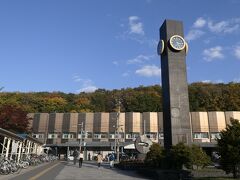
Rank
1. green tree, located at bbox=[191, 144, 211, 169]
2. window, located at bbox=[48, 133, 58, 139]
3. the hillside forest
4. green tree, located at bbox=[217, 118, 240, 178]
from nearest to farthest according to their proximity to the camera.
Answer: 1. green tree, located at bbox=[217, 118, 240, 178]
2. green tree, located at bbox=[191, 144, 211, 169]
3. window, located at bbox=[48, 133, 58, 139]
4. the hillside forest

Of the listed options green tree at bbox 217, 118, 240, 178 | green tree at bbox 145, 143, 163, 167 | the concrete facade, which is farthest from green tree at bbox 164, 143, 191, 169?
the concrete facade

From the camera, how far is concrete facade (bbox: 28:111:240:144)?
73938 millimetres

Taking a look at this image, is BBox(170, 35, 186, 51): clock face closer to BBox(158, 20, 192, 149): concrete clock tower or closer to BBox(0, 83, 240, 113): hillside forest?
BBox(158, 20, 192, 149): concrete clock tower

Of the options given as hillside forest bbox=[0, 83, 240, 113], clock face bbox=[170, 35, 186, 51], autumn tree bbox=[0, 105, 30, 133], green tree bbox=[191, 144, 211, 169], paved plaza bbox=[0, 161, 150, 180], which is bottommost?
paved plaza bbox=[0, 161, 150, 180]

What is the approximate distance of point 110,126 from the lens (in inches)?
3091

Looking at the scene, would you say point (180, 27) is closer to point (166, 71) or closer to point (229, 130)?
point (166, 71)

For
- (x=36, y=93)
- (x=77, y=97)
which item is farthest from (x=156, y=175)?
(x=36, y=93)

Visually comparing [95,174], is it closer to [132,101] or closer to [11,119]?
[11,119]

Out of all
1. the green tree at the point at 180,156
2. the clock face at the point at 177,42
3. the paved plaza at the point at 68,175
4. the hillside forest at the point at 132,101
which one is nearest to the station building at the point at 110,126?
the hillside forest at the point at 132,101

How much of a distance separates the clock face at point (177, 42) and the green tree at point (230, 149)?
49.8 feet

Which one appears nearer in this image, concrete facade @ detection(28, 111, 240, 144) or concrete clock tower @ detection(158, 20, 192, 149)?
concrete clock tower @ detection(158, 20, 192, 149)

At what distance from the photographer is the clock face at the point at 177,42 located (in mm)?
31000

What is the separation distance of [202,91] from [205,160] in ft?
291

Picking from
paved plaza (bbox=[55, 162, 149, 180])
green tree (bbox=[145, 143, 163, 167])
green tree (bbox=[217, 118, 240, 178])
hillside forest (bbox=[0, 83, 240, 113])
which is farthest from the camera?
hillside forest (bbox=[0, 83, 240, 113])
